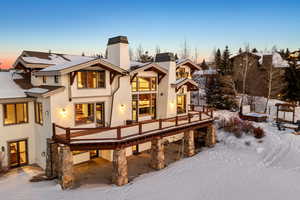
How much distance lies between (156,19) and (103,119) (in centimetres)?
2260

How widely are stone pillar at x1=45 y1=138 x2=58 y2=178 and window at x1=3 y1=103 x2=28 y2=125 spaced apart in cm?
300

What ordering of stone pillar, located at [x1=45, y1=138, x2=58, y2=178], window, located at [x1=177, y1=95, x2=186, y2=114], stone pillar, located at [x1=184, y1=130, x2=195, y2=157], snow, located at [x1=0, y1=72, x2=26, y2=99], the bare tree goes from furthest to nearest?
1. the bare tree
2. window, located at [x1=177, y1=95, x2=186, y2=114]
3. stone pillar, located at [x1=184, y1=130, x2=195, y2=157]
4. snow, located at [x1=0, y1=72, x2=26, y2=99]
5. stone pillar, located at [x1=45, y1=138, x2=58, y2=178]

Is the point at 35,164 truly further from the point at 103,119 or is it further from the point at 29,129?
the point at 103,119

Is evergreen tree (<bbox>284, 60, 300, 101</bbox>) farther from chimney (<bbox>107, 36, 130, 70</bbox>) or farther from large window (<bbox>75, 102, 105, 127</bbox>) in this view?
large window (<bbox>75, 102, 105, 127</bbox>)

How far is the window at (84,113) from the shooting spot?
1200cm

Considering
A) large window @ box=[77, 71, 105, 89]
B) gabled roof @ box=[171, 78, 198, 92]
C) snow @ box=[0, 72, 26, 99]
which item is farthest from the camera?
gabled roof @ box=[171, 78, 198, 92]

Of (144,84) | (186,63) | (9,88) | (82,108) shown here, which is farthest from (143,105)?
(9,88)

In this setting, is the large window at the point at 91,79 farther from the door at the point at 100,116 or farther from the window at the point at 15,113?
the window at the point at 15,113

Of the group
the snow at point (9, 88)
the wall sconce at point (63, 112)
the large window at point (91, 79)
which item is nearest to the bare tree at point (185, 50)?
the large window at point (91, 79)

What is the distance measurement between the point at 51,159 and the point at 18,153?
305 cm

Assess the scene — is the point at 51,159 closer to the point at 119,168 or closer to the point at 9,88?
the point at 119,168

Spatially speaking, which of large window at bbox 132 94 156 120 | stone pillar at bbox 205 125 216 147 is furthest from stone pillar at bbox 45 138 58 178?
stone pillar at bbox 205 125 216 147

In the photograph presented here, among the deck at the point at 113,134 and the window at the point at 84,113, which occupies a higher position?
the window at the point at 84,113

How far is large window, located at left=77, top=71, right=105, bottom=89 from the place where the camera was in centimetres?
1168
